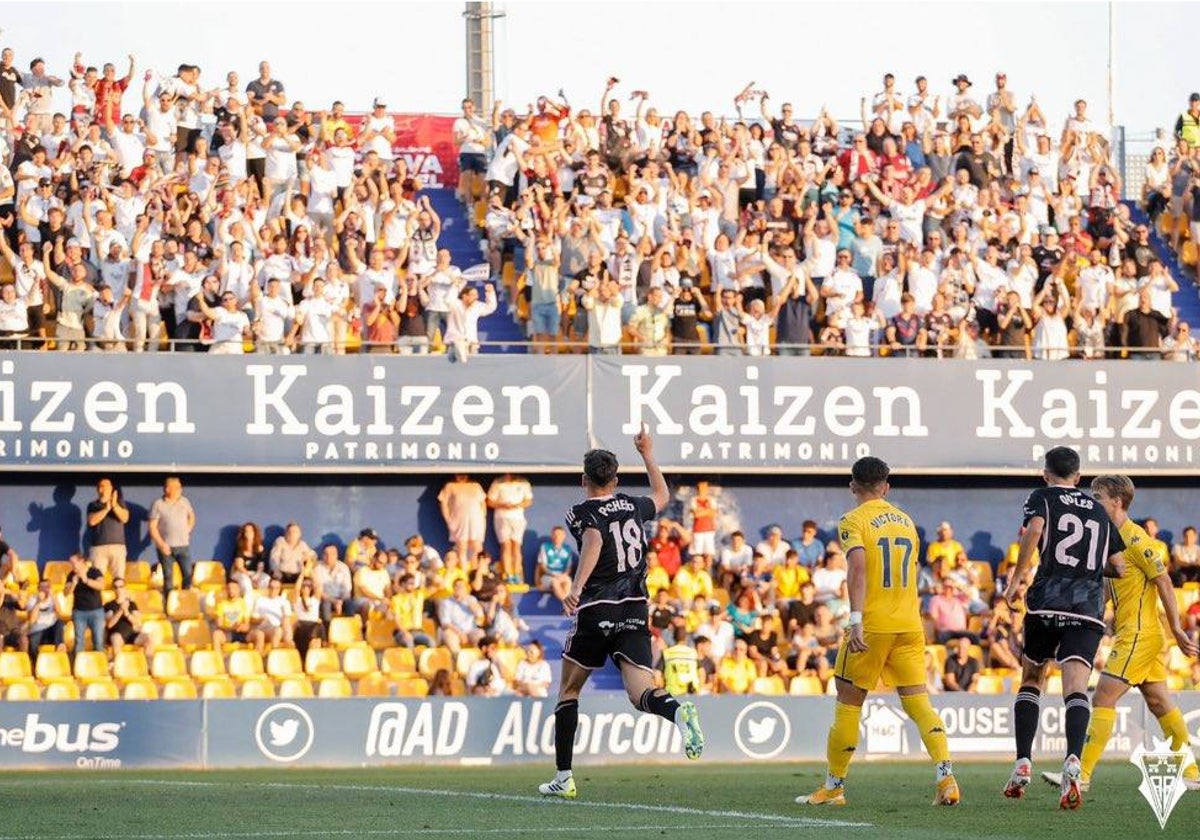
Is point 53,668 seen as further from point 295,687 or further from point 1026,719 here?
point 1026,719

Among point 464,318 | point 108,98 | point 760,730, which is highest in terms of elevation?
point 108,98

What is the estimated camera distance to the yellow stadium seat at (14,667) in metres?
21.5

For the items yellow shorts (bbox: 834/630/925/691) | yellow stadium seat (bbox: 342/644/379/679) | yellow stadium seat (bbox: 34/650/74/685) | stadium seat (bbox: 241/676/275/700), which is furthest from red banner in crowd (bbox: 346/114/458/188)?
yellow shorts (bbox: 834/630/925/691)

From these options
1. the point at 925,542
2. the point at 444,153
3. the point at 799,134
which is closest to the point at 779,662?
the point at 925,542

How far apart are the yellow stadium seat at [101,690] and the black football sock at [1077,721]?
12.4m

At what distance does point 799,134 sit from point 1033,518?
1644 centimetres

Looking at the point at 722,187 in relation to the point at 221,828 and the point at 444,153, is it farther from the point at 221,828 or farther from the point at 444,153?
the point at 221,828

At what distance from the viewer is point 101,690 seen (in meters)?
21.7

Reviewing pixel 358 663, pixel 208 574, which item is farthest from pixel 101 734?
pixel 208 574

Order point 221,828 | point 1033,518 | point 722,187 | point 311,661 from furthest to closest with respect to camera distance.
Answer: point 722,187 → point 311,661 → point 1033,518 → point 221,828

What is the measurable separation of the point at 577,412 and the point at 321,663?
14.1 ft

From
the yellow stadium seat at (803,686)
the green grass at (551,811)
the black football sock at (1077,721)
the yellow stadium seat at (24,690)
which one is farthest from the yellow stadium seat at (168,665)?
the black football sock at (1077,721)

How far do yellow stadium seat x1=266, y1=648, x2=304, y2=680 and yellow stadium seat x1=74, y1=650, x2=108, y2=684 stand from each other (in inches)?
68.1

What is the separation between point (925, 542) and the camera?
26.8m
